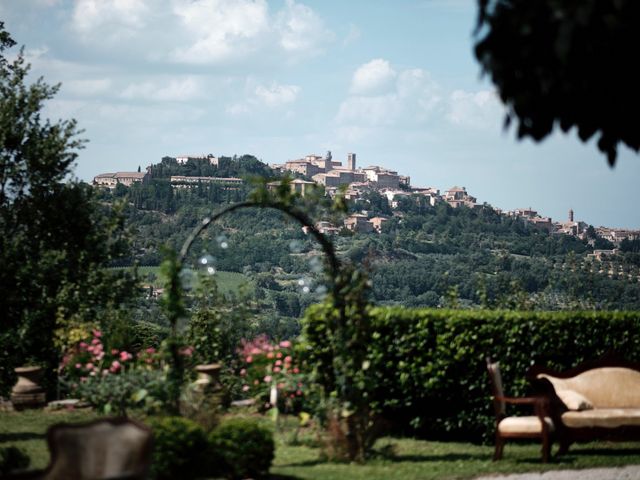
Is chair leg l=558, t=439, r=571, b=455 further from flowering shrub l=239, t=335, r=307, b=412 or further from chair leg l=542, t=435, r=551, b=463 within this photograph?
flowering shrub l=239, t=335, r=307, b=412

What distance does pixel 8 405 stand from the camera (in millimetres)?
14242

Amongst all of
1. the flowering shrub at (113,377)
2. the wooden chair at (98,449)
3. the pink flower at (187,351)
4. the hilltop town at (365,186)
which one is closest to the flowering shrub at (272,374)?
the pink flower at (187,351)

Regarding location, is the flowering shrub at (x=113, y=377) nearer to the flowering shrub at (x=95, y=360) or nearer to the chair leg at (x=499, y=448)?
the flowering shrub at (x=95, y=360)

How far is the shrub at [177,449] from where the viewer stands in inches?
311

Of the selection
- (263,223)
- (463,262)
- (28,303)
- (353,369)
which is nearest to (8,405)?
(28,303)

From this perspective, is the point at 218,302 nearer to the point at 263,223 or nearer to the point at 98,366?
the point at 98,366

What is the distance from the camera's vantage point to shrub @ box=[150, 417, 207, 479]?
311 inches

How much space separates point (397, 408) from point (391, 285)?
193 feet

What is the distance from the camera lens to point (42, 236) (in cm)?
1792

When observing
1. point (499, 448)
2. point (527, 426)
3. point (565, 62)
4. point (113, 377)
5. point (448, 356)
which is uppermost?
point (565, 62)

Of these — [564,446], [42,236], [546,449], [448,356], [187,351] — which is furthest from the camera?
[42,236]

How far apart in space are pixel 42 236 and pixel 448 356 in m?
9.10

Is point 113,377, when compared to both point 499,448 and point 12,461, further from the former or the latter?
point 499,448

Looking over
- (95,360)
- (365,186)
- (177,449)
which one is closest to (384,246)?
(365,186)
